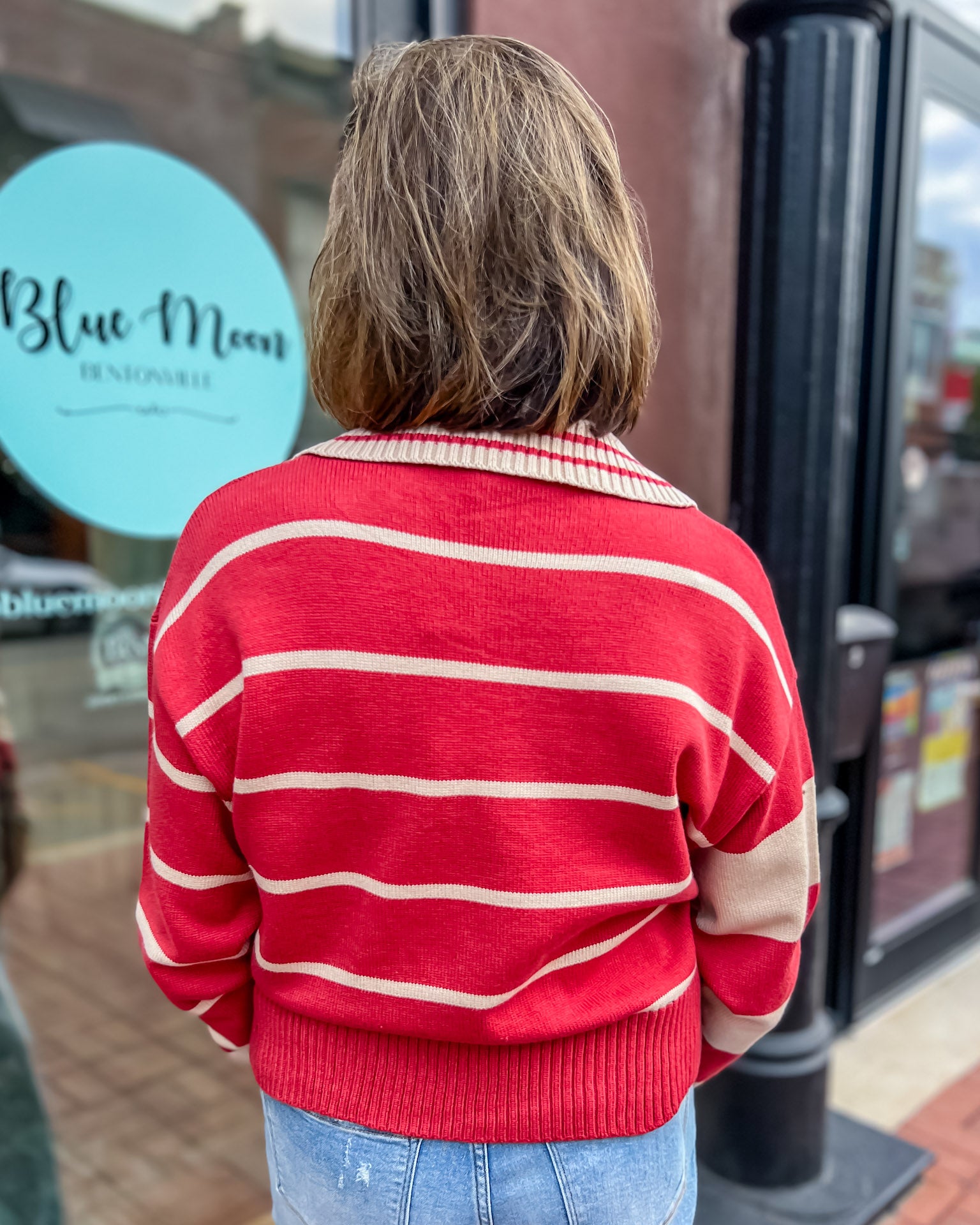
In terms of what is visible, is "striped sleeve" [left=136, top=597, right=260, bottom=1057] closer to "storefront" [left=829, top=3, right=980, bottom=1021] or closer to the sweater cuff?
the sweater cuff

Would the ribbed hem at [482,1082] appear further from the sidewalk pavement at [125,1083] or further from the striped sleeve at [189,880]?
the sidewalk pavement at [125,1083]

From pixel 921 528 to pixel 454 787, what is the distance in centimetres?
266

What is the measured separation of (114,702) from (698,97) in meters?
1.96

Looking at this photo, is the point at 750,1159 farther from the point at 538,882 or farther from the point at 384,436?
the point at 384,436

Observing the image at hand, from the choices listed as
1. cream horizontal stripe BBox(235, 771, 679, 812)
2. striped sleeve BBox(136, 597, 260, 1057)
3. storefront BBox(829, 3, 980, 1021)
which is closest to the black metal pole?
storefront BBox(829, 3, 980, 1021)

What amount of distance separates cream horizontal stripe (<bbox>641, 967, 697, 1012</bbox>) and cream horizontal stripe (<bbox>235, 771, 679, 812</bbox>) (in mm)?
222

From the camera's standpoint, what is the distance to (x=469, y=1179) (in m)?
0.98

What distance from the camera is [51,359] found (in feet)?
5.58

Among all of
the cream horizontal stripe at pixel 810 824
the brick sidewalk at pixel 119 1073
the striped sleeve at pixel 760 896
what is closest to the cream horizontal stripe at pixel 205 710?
the striped sleeve at pixel 760 896

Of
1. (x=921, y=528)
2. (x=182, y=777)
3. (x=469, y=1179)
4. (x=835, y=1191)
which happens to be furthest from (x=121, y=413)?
(x=921, y=528)

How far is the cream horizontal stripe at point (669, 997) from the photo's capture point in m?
1.03

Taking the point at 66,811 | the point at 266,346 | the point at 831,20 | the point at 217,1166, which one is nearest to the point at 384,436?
the point at 266,346

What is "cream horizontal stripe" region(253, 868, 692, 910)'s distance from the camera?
0.93 metres

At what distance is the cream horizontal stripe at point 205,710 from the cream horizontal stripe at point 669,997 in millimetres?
518
